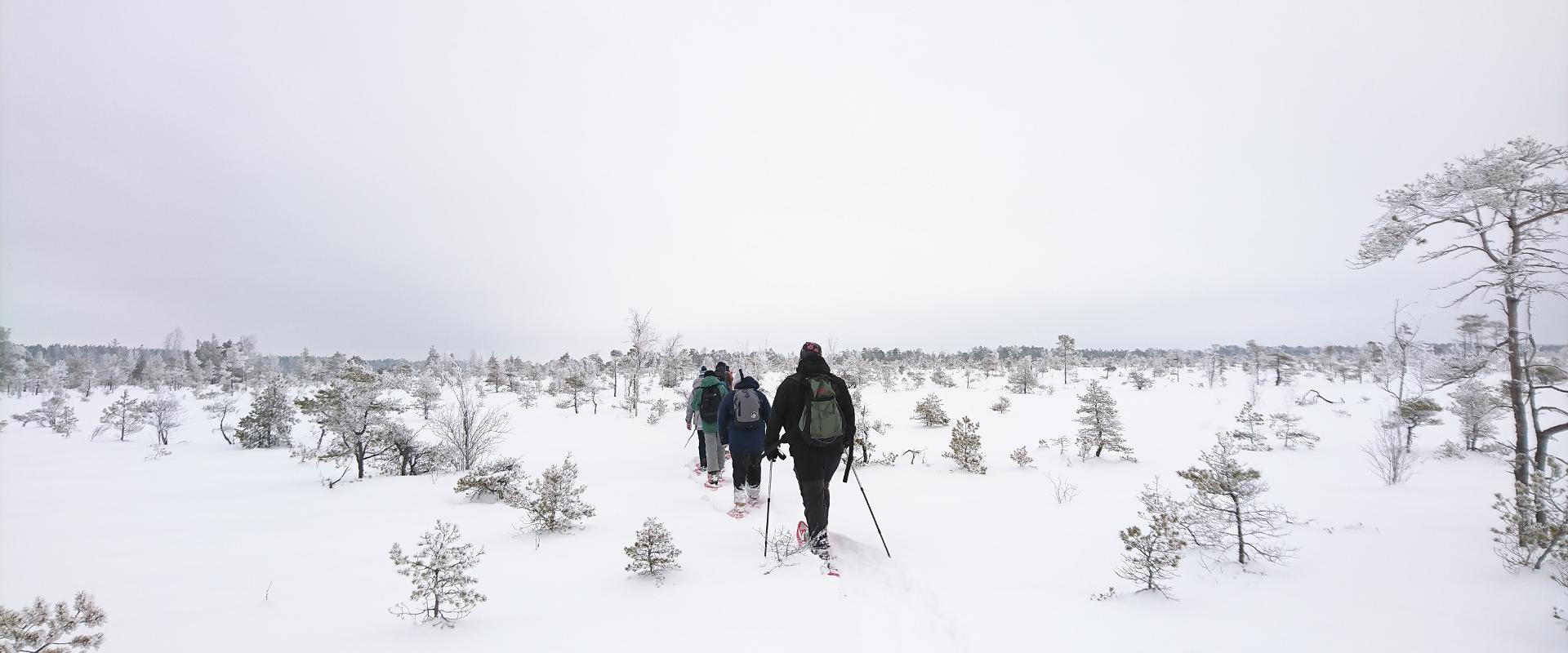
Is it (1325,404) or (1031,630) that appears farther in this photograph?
(1325,404)

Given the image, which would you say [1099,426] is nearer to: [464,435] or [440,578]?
[440,578]

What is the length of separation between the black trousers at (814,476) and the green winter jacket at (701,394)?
11.6ft

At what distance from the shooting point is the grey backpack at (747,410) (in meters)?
6.98

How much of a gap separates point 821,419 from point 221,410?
28.9 metres

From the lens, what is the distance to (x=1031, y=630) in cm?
393

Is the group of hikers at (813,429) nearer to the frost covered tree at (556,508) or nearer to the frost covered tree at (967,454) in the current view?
the frost covered tree at (556,508)

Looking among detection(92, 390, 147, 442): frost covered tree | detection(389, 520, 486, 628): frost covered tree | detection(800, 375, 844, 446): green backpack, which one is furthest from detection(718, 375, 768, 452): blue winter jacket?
detection(92, 390, 147, 442): frost covered tree

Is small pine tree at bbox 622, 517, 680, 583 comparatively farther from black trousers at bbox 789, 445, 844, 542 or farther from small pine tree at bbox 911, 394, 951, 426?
small pine tree at bbox 911, 394, 951, 426

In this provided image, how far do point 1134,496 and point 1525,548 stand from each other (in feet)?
14.5

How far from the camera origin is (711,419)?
8414 mm

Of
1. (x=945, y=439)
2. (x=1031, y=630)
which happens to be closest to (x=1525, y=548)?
(x=1031, y=630)

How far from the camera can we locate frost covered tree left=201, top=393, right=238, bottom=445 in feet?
54.0

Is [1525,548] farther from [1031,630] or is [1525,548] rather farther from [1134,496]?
[1031,630]

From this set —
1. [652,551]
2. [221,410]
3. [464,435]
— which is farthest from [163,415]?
[652,551]
